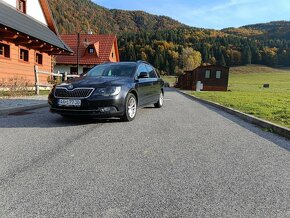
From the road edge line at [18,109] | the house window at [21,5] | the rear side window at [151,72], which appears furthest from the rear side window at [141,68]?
the house window at [21,5]

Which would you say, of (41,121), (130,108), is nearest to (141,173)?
(130,108)

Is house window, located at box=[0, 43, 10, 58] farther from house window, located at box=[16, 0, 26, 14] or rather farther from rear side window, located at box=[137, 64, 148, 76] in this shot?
rear side window, located at box=[137, 64, 148, 76]

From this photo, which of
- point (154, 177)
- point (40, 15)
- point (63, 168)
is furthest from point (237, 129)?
point (40, 15)

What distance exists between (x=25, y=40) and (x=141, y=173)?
16353mm

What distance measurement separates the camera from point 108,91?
275 inches

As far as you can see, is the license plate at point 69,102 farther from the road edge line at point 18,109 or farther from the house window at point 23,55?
the house window at point 23,55

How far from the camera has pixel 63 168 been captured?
3.73m

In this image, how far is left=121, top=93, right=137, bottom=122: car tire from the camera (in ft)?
24.2

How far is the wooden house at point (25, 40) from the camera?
16.1 m

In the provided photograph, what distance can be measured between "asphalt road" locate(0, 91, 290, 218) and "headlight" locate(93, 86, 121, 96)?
96 centimetres

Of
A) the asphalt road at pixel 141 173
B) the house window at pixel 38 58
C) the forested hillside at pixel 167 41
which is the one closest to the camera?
the asphalt road at pixel 141 173

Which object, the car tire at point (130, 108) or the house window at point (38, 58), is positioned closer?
the car tire at point (130, 108)

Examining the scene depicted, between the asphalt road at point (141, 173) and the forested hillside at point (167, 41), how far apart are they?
231 ft

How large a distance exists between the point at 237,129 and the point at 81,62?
35.5 metres
